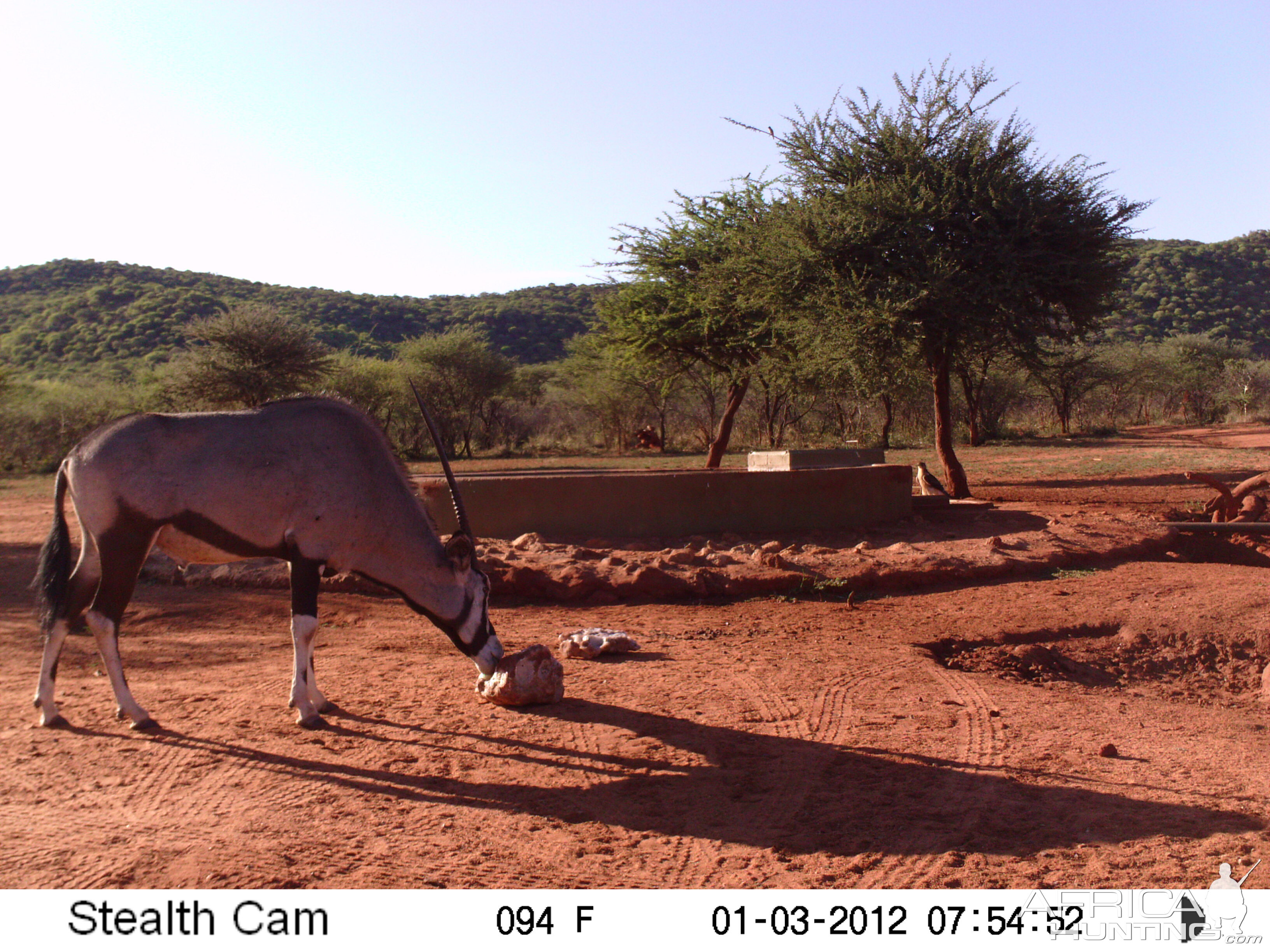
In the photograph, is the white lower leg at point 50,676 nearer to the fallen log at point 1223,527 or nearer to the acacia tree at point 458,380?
the fallen log at point 1223,527

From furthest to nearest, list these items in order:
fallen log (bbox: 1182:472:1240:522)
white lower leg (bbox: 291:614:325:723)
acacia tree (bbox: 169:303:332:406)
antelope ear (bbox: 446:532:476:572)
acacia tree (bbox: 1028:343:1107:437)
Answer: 1. acacia tree (bbox: 1028:343:1107:437)
2. acacia tree (bbox: 169:303:332:406)
3. fallen log (bbox: 1182:472:1240:522)
4. antelope ear (bbox: 446:532:476:572)
5. white lower leg (bbox: 291:614:325:723)

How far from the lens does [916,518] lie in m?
12.3

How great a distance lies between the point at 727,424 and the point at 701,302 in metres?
3.00

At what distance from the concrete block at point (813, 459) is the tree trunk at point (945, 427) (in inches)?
42.2

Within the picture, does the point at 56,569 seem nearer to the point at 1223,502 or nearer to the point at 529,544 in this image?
the point at 529,544

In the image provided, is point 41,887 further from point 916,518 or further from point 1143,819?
point 916,518

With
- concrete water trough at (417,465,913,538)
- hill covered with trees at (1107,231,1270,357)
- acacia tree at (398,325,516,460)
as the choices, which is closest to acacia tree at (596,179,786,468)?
concrete water trough at (417,465,913,538)

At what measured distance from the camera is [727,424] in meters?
20.1

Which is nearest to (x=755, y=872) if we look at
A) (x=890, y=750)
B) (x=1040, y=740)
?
(x=890, y=750)

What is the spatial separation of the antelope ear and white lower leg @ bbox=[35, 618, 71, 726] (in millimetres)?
2180

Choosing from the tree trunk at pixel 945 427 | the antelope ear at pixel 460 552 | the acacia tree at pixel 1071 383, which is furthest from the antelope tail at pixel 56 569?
the acacia tree at pixel 1071 383

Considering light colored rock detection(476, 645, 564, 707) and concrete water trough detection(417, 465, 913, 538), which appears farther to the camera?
concrete water trough detection(417, 465, 913, 538)

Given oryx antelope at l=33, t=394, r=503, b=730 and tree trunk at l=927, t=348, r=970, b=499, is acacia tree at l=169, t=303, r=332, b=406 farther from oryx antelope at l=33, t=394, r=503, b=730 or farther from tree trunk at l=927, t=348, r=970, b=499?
oryx antelope at l=33, t=394, r=503, b=730

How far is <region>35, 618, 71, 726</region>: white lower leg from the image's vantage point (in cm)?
504
